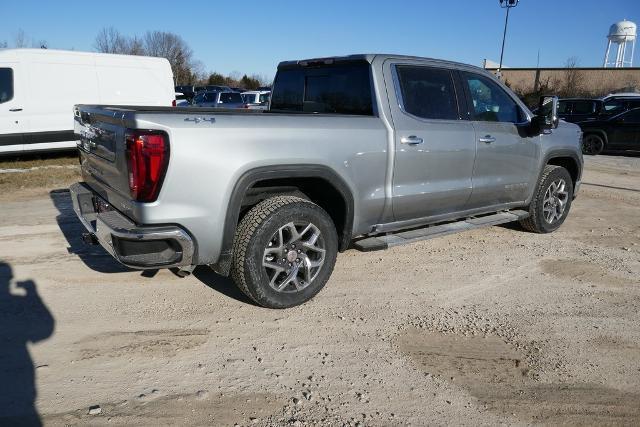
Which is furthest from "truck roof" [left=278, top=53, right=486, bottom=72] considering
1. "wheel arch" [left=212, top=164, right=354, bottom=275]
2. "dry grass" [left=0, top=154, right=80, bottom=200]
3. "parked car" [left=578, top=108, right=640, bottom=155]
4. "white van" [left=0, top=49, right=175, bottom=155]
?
"parked car" [left=578, top=108, right=640, bottom=155]

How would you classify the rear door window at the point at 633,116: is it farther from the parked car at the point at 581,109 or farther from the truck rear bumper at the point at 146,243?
the truck rear bumper at the point at 146,243

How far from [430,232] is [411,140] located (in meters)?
0.91

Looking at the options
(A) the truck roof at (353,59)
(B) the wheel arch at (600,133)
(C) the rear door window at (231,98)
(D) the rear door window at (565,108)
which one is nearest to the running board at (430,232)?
(A) the truck roof at (353,59)

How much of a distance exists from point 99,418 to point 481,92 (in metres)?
4.32

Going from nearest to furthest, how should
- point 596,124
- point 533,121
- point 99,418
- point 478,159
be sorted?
point 99,418, point 478,159, point 533,121, point 596,124

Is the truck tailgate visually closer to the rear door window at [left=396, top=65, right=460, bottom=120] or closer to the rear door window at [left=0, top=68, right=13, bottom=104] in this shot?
the rear door window at [left=396, top=65, right=460, bottom=120]

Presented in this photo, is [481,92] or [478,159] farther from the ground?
[481,92]

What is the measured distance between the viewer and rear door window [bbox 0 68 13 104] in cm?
970

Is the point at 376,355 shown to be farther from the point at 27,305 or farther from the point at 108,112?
the point at 27,305

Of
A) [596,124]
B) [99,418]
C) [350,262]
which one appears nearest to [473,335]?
[350,262]

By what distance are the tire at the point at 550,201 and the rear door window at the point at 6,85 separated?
32.2 feet

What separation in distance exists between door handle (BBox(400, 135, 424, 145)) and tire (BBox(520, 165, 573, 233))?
217 centimetres

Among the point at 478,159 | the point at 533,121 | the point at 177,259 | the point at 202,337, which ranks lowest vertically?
the point at 202,337

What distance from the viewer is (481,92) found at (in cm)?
492
